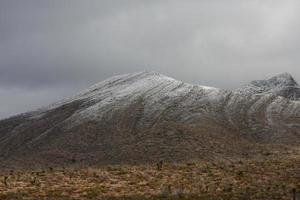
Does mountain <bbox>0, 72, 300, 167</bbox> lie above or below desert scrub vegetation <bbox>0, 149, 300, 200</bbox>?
above

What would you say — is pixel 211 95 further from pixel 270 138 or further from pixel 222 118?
pixel 270 138

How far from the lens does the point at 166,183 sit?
4344 cm

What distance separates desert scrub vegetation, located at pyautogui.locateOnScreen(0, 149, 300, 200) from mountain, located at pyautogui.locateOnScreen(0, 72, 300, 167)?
42.4m

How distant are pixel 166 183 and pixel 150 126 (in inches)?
3536

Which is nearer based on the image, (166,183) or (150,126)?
(166,183)

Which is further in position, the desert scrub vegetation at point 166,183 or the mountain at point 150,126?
the mountain at point 150,126

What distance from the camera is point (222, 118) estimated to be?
13925cm

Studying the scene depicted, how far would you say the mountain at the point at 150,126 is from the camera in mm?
103875

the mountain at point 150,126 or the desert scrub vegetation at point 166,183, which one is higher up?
the mountain at point 150,126

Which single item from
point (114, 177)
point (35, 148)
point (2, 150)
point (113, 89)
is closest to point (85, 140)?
point (35, 148)

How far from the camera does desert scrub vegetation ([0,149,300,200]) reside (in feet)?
127

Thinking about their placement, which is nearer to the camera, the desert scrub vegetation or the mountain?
the desert scrub vegetation

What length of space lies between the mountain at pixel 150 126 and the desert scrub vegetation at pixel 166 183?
42.4 meters

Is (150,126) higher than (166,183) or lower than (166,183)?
higher
